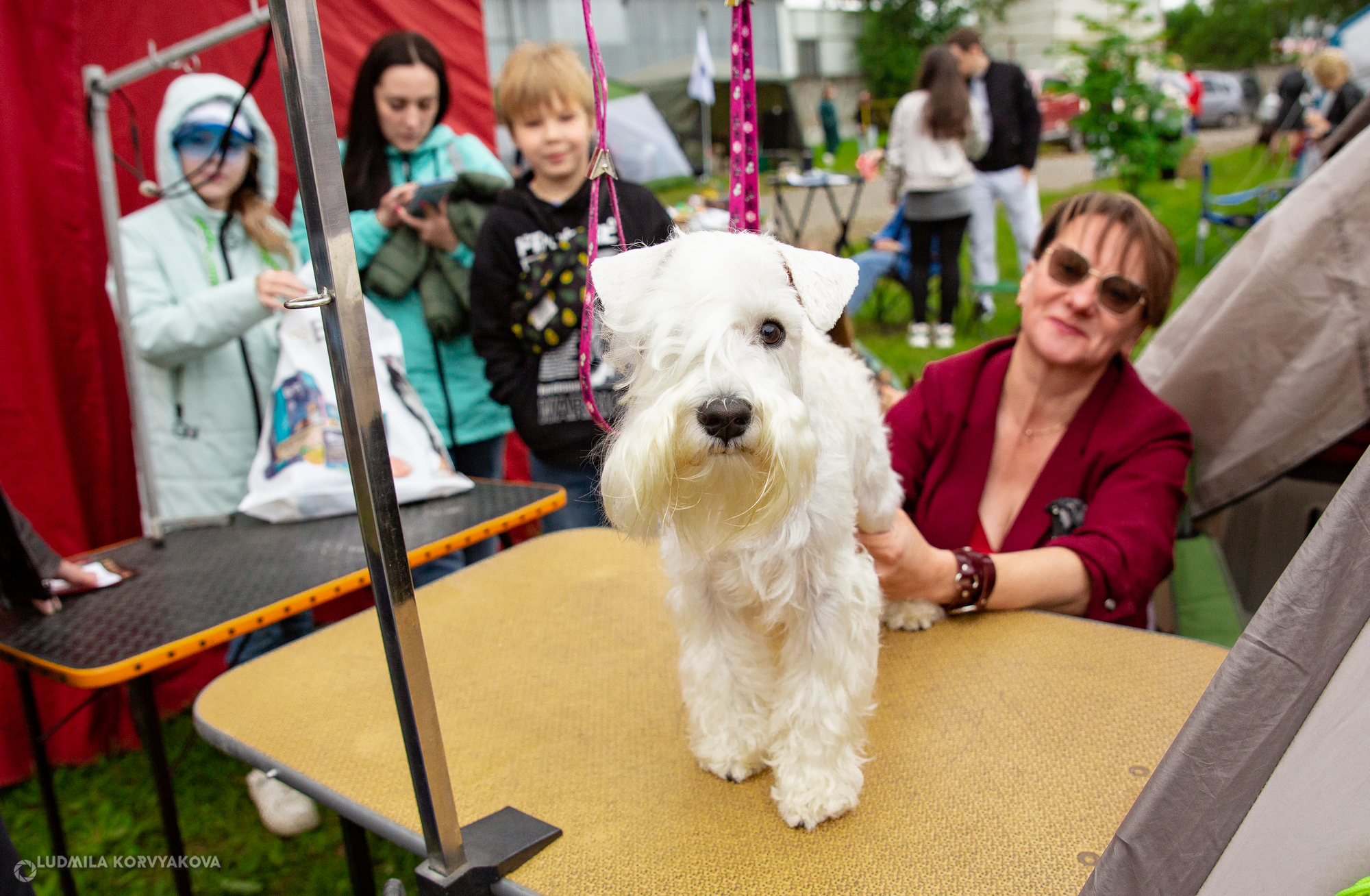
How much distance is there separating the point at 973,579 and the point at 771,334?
0.93m

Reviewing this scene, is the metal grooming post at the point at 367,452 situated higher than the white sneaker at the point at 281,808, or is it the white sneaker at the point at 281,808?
the metal grooming post at the point at 367,452

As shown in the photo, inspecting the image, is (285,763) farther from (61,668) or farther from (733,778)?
(733,778)

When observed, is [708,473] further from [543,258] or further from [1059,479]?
[543,258]

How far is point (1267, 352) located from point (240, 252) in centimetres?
321

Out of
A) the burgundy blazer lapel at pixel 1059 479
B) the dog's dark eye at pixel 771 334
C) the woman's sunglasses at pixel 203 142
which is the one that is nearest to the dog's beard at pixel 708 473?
the dog's dark eye at pixel 771 334

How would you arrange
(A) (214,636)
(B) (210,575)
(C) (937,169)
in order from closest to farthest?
(A) (214,636) → (B) (210,575) → (C) (937,169)

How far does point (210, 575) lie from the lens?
217cm

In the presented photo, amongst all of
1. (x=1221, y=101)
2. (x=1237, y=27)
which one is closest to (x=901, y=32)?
(x=1221, y=101)

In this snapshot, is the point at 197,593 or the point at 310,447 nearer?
the point at 197,593

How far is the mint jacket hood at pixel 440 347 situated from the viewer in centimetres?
319

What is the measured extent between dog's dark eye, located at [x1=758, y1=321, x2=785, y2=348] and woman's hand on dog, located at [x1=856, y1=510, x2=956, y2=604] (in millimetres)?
646

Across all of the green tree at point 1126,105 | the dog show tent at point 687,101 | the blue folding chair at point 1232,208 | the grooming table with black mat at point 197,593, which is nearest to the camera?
the grooming table with black mat at point 197,593

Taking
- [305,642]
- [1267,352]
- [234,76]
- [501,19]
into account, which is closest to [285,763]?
[305,642]

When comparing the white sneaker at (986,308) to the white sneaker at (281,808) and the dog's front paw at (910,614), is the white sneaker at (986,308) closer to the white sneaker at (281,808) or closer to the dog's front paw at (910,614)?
the dog's front paw at (910,614)
